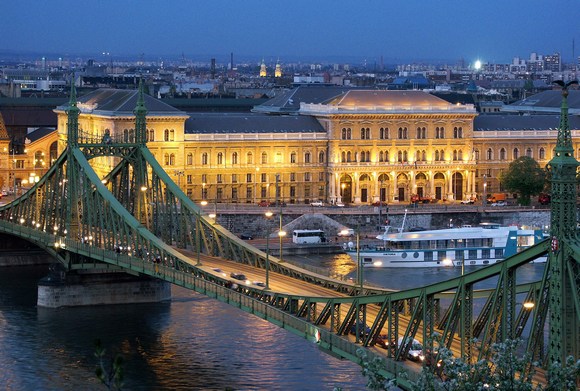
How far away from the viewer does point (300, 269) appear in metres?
59.6

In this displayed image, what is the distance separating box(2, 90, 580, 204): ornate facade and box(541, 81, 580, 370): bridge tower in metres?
64.1

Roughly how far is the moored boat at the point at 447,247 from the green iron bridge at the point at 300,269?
12.6m

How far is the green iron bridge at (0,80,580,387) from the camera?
3622cm

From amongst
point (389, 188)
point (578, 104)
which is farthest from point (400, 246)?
point (578, 104)

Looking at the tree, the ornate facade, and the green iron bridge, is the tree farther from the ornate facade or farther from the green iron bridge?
the green iron bridge

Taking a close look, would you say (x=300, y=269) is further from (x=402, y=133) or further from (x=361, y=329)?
(x=402, y=133)

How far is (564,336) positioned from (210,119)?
69.3 metres

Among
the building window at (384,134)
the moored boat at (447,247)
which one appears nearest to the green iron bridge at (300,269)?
the moored boat at (447,247)

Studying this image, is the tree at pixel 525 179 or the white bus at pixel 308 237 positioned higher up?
the tree at pixel 525 179

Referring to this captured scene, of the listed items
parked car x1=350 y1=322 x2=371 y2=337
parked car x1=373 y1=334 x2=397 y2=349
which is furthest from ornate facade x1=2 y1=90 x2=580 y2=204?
parked car x1=373 y1=334 x2=397 y2=349

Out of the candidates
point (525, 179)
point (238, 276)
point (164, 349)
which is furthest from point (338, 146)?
point (164, 349)

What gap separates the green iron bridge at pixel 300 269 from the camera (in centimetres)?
3622

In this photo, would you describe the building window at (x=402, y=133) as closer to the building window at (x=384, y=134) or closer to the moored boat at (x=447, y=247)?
the building window at (x=384, y=134)

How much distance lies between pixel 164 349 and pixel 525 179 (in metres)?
46.2
